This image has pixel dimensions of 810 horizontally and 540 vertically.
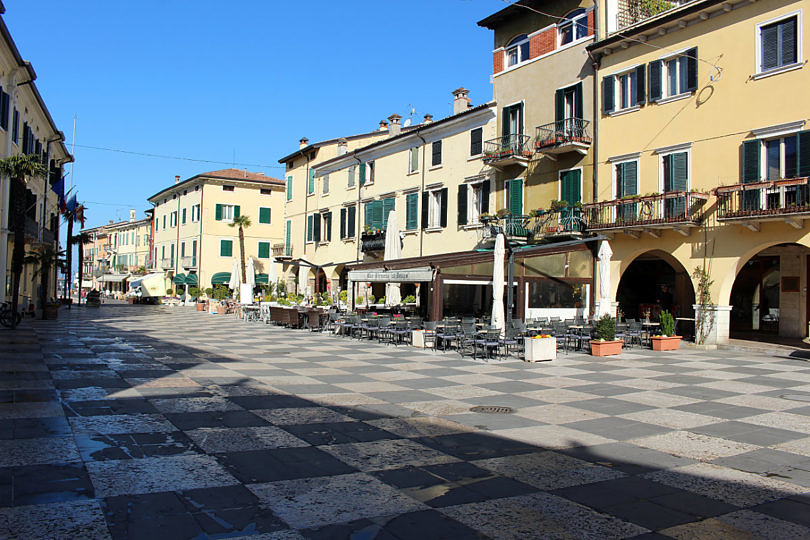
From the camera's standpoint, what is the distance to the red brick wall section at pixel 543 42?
2384 centimetres

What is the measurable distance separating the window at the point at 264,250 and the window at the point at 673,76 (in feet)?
129

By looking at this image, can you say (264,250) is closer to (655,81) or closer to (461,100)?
(461,100)

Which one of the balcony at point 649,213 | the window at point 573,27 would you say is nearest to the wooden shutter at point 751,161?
the balcony at point 649,213

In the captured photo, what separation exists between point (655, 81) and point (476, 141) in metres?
8.35

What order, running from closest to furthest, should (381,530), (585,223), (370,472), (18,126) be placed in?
(381,530) → (370,472) → (585,223) → (18,126)

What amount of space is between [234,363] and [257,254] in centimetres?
4134

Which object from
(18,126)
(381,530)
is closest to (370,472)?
(381,530)

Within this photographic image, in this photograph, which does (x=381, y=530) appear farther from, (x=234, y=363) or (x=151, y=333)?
(x=151, y=333)

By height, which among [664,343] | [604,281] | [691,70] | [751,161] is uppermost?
[691,70]

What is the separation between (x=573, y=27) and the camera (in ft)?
75.7

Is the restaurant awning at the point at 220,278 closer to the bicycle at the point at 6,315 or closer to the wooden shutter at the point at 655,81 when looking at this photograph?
the bicycle at the point at 6,315

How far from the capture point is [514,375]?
40.9 ft

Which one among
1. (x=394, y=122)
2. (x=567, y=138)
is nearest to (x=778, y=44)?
(x=567, y=138)

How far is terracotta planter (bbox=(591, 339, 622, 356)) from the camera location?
1585cm
